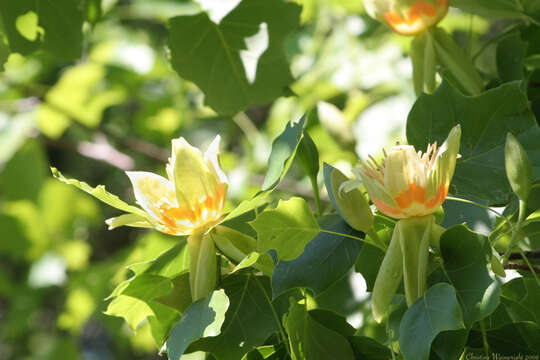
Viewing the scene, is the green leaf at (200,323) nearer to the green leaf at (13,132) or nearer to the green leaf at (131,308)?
the green leaf at (131,308)

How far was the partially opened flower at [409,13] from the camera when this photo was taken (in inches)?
26.7

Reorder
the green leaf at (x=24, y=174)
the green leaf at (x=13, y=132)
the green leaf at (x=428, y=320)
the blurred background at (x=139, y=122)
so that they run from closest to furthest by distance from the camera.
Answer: the green leaf at (x=428, y=320) < the blurred background at (x=139, y=122) < the green leaf at (x=13, y=132) < the green leaf at (x=24, y=174)

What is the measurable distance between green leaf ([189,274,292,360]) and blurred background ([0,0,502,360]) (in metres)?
0.19

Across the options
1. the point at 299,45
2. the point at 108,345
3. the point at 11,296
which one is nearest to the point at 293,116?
the point at 299,45

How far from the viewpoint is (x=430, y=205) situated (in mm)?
486

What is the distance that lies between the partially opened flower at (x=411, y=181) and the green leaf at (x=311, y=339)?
0.10m

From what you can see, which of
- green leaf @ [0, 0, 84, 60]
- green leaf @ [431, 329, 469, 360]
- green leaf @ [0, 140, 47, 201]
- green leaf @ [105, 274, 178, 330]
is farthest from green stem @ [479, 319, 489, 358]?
green leaf @ [0, 140, 47, 201]

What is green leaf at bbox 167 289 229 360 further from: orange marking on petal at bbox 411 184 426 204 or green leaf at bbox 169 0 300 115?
green leaf at bbox 169 0 300 115

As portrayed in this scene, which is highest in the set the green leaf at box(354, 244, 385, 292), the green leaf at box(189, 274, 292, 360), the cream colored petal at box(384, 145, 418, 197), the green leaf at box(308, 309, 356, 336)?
the cream colored petal at box(384, 145, 418, 197)

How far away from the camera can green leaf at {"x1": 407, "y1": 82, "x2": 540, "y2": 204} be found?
0.58 metres

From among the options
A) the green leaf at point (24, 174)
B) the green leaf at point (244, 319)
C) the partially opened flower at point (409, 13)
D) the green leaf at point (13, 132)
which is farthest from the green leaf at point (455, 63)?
the green leaf at point (24, 174)

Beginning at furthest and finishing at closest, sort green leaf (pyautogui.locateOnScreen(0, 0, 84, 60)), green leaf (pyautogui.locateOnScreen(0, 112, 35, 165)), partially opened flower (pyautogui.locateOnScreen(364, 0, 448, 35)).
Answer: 1. green leaf (pyautogui.locateOnScreen(0, 112, 35, 165))
2. green leaf (pyautogui.locateOnScreen(0, 0, 84, 60))
3. partially opened flower (pyautogui.locateOnScreen(364, 0, 448, 35))

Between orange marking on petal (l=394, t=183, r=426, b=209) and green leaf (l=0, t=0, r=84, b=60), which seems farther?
green leaf (l=0, t=0, r=84, b=60)

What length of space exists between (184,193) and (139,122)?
1.47 m
